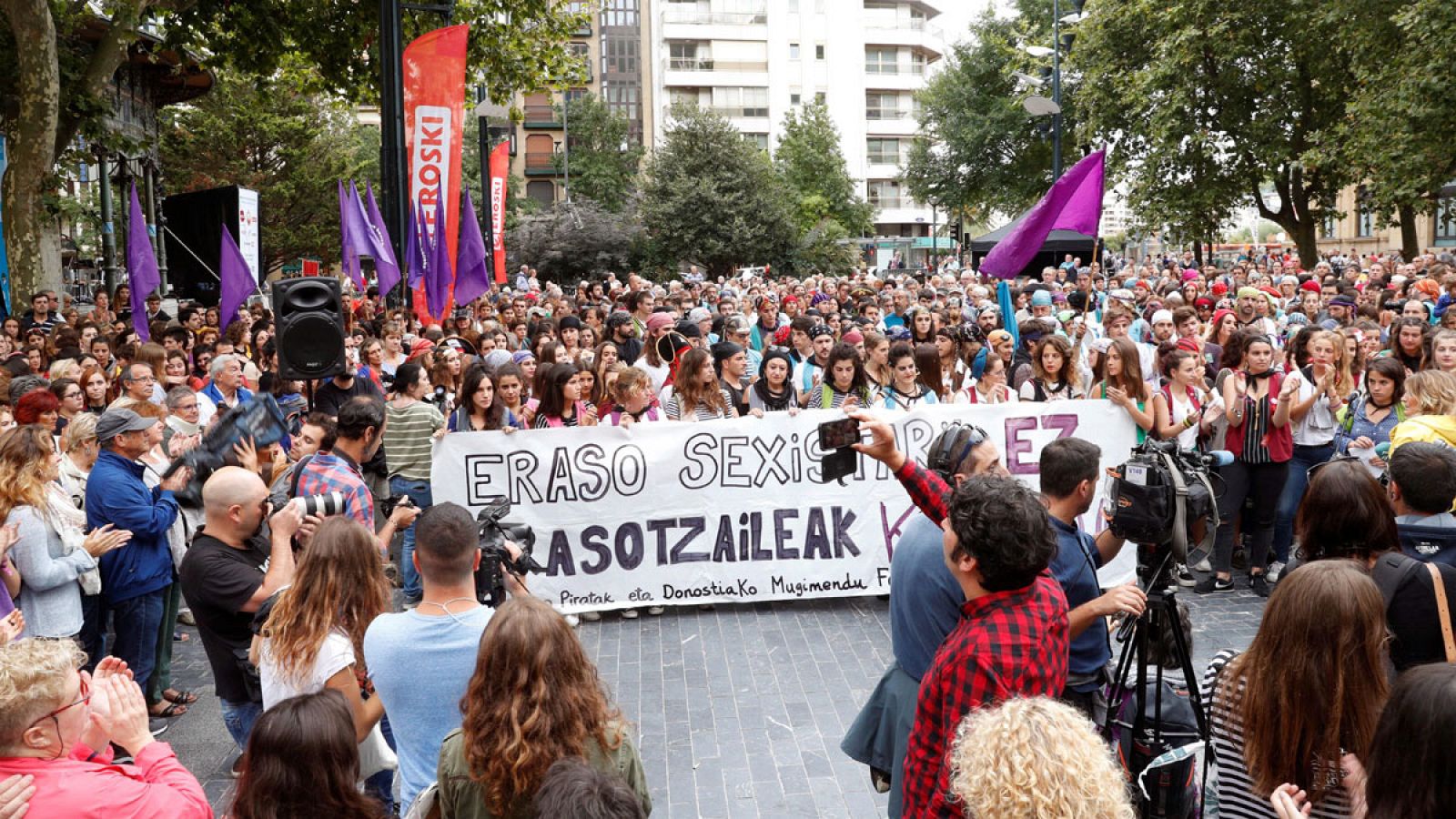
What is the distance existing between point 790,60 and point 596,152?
13.1 meters

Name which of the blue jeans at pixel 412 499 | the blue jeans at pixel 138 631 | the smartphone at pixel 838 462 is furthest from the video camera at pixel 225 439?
the smartphone at pixel 838 462

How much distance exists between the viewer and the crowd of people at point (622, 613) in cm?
299

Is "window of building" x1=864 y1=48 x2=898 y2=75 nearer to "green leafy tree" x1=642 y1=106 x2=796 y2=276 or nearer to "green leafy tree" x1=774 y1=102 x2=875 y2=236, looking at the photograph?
"green leafy tree" x1=774 y1=102 x2=875 y2=236

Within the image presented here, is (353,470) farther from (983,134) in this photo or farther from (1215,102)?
(983,134)

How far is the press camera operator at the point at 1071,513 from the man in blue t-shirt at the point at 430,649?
4.62 ft

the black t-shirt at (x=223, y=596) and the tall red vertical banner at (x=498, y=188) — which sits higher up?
the tall red vertical banner at (x=498, y=188)

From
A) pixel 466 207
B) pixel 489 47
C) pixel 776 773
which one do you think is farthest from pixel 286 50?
pixel 776 773

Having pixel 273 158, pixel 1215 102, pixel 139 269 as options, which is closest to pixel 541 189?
pixel 273 158

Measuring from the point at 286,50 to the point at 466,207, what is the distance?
8112 millimetres

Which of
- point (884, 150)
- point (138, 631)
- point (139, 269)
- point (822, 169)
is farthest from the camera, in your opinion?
point (884, 150)

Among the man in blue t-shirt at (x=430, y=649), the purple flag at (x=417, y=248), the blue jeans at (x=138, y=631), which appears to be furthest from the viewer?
the purple flag at (x=417, y=248)

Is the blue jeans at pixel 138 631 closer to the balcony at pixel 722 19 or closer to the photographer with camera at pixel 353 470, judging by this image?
the photographer with camera at pixel 353 470

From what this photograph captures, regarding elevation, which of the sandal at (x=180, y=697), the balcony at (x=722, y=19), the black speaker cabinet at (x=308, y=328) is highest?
the balcony at (x=722, y=19)

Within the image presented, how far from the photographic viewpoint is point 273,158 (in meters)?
44.3
